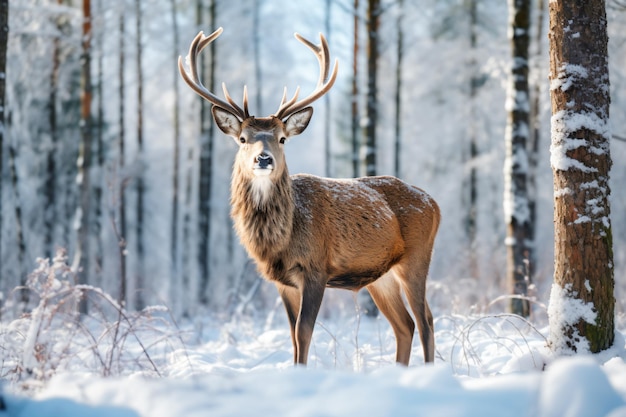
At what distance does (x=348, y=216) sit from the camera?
544 cm

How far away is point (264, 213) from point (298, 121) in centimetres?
108

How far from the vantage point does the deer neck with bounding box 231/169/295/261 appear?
5.08m

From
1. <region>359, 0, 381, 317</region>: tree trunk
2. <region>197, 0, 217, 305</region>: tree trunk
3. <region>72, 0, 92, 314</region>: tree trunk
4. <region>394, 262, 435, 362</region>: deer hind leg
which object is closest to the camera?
<region>394, 262, 435, 362</region>: deer hind leg

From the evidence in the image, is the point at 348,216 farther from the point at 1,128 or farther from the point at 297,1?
the point at 297,1

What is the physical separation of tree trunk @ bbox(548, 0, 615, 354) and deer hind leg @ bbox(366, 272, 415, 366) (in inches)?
63.2

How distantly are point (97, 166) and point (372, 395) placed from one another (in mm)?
17962

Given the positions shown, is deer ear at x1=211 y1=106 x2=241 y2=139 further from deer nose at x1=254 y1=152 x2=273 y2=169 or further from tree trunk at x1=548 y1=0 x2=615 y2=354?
tree trunk at x1=548 y1=0 x2=615 y2=354

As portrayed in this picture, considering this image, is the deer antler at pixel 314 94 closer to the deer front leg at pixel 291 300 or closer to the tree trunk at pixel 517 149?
the deer front leg at pixel 291 300

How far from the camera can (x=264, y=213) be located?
5152 mm

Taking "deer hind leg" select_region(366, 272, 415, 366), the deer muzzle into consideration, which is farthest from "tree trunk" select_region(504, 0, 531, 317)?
the deer muzzle

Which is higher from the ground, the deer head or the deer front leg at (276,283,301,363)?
the deer head

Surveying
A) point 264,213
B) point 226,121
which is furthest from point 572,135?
point 226,121

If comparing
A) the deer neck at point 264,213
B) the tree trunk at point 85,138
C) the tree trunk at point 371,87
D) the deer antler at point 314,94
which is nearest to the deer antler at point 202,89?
the deer antler at point 314,94

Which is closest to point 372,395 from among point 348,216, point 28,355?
point 28,355
